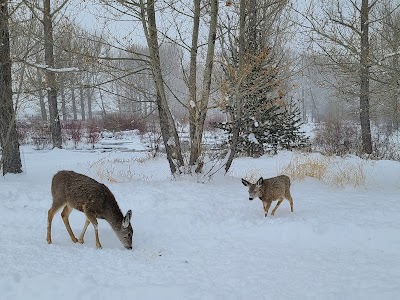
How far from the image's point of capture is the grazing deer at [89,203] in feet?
19.9

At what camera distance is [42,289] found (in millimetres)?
4453

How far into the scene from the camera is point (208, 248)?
623 centimetres

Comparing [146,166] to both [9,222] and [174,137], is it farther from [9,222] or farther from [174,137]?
[9,222]

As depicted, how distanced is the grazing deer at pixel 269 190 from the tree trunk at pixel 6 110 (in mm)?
7157

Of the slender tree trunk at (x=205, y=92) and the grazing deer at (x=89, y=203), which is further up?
the slender tree trunk at (x=205, y=92)

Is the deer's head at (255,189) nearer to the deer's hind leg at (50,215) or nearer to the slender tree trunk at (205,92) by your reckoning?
the slender tree trunk at (205,92)

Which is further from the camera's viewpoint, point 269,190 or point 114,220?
point 269,190

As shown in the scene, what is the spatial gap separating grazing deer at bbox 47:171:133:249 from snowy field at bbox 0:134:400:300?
10.9 inches

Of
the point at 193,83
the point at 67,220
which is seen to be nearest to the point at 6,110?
the point at 193,83

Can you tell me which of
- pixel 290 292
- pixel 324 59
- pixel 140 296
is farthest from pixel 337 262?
pixel 324 59

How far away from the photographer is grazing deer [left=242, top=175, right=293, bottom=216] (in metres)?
7.53

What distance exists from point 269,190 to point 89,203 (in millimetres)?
3458

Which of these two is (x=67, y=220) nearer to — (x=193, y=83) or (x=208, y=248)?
(x=208, y=248)

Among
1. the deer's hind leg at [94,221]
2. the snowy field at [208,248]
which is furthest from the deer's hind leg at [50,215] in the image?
the deer's hind leg at [94,221]
